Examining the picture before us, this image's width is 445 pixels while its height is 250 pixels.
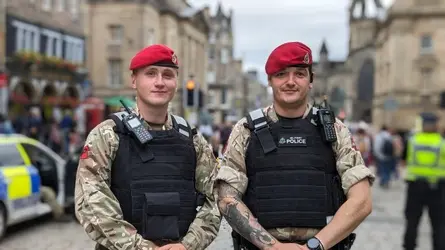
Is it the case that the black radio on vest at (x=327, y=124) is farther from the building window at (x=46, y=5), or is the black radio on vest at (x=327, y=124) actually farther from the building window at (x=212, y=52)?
the building window at (x=212, y=52)

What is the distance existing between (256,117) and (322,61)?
421 ft

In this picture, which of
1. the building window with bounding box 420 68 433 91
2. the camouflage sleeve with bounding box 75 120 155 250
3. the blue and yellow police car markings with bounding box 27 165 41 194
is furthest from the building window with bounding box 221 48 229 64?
the camouflage sleeve with bounding box 75 120 155 250

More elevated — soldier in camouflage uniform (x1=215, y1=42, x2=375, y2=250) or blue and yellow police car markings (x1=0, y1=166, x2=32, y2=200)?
soldier in camouflage uniform (x1=215, y1=42, x2=375, y2=250)

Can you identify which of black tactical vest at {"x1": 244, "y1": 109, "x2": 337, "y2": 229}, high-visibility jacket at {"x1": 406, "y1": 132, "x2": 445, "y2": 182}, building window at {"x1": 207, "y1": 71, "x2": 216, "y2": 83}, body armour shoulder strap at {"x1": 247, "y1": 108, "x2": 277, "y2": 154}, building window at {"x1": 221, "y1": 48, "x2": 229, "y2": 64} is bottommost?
high-visibility jacket at {"x1": 406, "y1": 132, "x2": 445, "y2": 182}

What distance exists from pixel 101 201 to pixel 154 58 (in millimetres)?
850

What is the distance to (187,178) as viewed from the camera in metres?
3.30

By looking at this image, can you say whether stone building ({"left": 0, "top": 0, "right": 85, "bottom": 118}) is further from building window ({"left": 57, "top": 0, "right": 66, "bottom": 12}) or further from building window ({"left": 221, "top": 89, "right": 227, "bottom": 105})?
building window ({"left": 221, "top": 89, "right": 227, "bottom": 105})

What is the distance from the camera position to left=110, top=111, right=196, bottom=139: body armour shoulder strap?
3223 mm

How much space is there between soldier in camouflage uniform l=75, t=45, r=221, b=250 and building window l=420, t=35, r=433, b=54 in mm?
45847

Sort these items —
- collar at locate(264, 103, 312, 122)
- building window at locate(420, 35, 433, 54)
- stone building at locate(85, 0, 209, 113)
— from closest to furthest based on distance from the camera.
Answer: collar at locate(264, 103, 312, 122)
stone building at locate(85, 0, 209, 113)
building window at locate(420, 35, 433, 54)

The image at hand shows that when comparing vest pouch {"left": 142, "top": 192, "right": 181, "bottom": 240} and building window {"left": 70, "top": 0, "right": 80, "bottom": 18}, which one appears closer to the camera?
vest pouch {"left": 142, "top": 192, "right": 181, "bottom": 240}

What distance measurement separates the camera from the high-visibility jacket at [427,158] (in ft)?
25.1

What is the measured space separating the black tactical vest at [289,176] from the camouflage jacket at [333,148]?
38 mm

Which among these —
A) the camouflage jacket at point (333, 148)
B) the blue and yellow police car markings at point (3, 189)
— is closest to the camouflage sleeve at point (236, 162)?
the camouflage jacket at point (333, 148)
